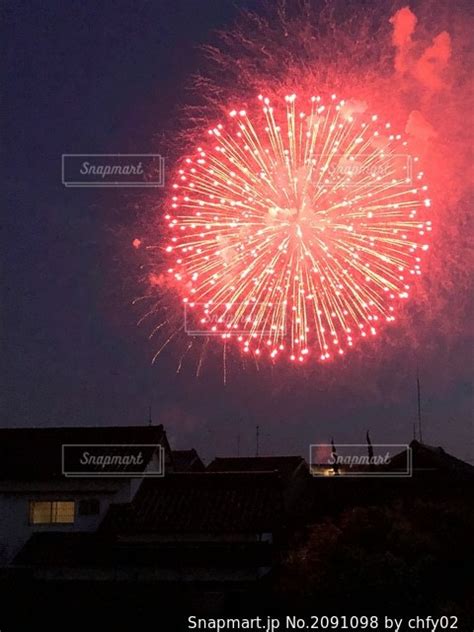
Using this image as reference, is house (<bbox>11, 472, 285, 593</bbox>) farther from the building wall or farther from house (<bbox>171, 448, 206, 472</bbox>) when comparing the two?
house (<bbox>171, 448, 206, 472</bbox>)

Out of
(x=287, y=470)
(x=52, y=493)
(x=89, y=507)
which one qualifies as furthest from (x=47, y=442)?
(x=287, y=470)

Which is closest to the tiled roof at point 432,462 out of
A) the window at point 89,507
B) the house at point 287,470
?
the house at point 287,470

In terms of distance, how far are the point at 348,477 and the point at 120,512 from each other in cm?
729

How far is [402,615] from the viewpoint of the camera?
15930 millimetres

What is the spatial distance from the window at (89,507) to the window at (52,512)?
313 millimetres

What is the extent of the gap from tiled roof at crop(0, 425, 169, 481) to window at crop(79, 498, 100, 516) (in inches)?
48.3

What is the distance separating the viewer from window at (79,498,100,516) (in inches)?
1057

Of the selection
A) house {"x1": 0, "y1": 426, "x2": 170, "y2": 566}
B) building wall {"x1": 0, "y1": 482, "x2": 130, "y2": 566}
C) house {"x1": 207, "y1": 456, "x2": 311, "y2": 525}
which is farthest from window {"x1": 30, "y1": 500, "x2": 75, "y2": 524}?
house {"x1": 207, "y1": 456, "x2": 311, "y2": 525}

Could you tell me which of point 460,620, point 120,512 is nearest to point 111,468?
point 120,512

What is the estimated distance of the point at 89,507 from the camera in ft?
88.3

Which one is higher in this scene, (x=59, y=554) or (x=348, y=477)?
(x=348, y=477)

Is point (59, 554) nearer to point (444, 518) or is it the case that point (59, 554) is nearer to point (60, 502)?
point (60, 502)

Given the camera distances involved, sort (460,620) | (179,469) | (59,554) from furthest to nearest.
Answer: (179,469) → (59,554) → (460,620)

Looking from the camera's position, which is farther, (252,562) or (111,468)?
(111,468)
